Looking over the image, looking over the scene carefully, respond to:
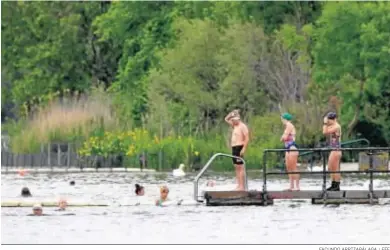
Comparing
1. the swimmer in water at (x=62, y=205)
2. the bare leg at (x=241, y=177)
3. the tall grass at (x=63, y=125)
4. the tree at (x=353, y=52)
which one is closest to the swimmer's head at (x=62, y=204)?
the swimmer in water at (x=62, y=205)

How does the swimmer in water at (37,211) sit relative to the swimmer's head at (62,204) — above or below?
below

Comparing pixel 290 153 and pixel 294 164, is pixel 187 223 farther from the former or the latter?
pixel 290 153

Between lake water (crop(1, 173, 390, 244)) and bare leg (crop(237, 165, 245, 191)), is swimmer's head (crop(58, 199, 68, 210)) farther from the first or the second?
bare leg (crop(237, 165, 245, 191))

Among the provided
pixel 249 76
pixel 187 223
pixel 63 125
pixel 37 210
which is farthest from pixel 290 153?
pixel 63 125

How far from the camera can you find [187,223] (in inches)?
1373

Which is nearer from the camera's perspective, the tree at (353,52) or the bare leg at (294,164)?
the bare leg at (294,164)

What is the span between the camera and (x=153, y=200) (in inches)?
1633

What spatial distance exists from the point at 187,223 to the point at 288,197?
17.9ft

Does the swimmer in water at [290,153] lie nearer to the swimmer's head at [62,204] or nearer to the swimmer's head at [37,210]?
the swimmer's head at [62,204]

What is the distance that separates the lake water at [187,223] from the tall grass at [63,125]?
22.4m

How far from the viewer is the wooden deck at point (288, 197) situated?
3938cm

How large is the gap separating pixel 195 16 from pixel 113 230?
45.5 m

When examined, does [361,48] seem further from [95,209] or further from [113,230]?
[113,230]

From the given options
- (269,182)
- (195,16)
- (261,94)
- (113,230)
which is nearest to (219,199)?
Answer: (113,230)
